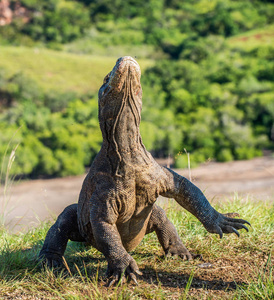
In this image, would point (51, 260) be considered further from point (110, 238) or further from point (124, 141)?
point (124, 141)

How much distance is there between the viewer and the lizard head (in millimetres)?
2855

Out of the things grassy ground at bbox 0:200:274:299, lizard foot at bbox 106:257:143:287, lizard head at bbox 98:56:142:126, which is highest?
lizard head at bbox 98:56:142:126

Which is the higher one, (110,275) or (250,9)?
(250,9)

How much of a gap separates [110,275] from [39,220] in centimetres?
225

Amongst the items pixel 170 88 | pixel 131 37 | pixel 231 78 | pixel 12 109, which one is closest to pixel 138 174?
pixel 12 109

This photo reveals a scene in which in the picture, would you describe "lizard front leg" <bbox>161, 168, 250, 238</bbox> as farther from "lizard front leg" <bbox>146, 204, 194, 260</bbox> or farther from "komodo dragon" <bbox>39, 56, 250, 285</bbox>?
"lizard front leg" <bbox>146, 204, 194, 260</bbox>

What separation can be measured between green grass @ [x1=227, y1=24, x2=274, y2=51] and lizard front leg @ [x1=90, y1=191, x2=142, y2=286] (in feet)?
148

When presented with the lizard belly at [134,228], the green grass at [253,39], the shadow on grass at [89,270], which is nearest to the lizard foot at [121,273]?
the shadow on grass at [89,270]

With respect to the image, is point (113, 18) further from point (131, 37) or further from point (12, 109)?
point (12, 109)

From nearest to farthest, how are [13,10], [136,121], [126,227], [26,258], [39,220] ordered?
[136,121] < [126,227] < [26,258] < [39,220] < [13,10]

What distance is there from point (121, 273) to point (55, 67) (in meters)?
38.6

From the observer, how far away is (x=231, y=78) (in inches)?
1479

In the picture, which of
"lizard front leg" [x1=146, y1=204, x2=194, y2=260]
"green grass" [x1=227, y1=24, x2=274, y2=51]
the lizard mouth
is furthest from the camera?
"green grass" [x1=227, y1=24, x2=274, y2=51]

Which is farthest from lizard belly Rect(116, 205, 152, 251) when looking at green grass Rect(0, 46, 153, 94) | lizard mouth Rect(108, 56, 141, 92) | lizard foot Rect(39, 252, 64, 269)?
green grass Rect(0, 46, 153, 94)
